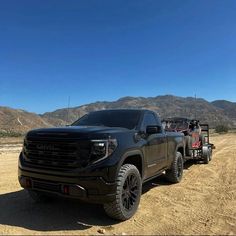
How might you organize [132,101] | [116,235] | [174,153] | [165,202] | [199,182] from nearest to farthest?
[116,235] → [165,202] → [174,153] → [199,182] → [132,101]

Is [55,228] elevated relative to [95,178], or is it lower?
lower

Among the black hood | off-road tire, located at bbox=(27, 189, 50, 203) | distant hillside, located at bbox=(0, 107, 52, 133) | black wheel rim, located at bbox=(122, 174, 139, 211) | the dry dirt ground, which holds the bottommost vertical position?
the dry dirt ground

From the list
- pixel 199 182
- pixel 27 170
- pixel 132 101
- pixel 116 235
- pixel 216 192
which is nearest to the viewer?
pixel 116 235

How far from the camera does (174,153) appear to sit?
9.52 meters

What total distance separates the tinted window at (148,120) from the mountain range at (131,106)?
3160 inches

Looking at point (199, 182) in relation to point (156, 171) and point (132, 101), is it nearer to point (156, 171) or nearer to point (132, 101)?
point (156, 171)

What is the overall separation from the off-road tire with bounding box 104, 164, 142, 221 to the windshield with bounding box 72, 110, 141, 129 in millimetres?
1153

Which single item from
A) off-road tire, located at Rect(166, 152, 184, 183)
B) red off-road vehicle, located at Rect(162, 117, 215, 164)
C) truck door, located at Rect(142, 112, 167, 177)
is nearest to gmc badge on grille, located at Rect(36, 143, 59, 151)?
truck door, located at Rect(142, 112, 167, 177)

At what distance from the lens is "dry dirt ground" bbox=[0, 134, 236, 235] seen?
5941 mm

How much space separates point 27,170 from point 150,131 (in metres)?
2.59

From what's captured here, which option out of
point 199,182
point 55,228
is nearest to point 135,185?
point 55,228

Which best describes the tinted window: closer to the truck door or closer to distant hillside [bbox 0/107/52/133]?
the truck door

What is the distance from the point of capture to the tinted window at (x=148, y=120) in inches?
304

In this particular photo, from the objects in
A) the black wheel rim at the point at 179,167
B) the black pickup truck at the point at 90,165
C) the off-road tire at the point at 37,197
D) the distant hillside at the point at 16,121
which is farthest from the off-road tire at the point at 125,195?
the distant hillside at the point at 16,121
